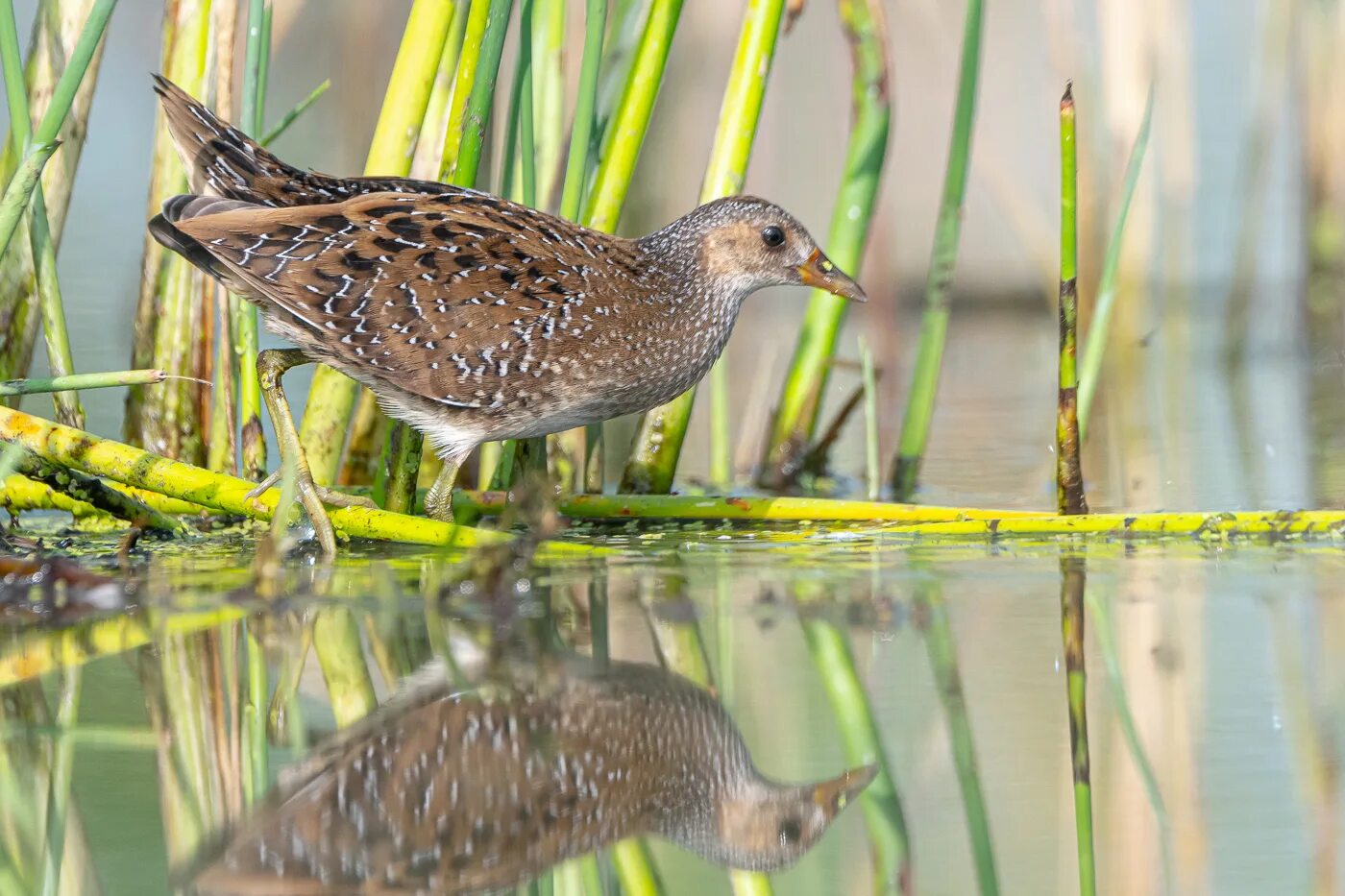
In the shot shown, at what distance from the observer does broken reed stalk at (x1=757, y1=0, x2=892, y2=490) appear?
15.5 feet

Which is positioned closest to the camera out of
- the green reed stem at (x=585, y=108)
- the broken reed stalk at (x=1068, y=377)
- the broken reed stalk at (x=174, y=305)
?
the broken reed stalk at (x=1068, y=377)

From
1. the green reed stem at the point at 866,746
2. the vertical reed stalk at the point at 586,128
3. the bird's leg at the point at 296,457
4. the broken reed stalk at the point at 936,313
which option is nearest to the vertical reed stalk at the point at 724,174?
the vertical reed stalk at the point at 586,128

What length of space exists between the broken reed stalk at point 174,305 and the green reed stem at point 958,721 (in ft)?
7.69

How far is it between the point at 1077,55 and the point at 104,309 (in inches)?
Answer: 171

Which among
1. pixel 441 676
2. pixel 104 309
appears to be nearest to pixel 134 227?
pixel 104 309

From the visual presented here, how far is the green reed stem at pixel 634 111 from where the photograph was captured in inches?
173

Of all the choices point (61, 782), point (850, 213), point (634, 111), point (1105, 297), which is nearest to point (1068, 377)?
point (1105, 297)

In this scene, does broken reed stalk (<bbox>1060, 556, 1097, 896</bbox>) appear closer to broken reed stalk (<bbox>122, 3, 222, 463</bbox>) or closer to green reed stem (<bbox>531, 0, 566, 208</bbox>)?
green reed stem (<bbox>531, 0, 566, 208</bbox>)

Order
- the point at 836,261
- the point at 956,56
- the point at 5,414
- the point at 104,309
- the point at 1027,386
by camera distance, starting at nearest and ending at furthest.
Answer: the point at 5,414 < the point at 836,261 < the point at 1027,386 < the point at 104,309 < the point at 956,56

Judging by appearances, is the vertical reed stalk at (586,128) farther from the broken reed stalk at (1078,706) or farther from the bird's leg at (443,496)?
the broken reed stalk at (1078,706)

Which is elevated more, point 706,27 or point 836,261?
point 706,27

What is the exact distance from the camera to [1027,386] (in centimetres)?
686

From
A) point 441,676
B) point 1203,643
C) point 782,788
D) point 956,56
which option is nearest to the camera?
point 782,788

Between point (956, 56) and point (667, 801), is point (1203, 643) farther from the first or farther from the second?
point (956, 56)
